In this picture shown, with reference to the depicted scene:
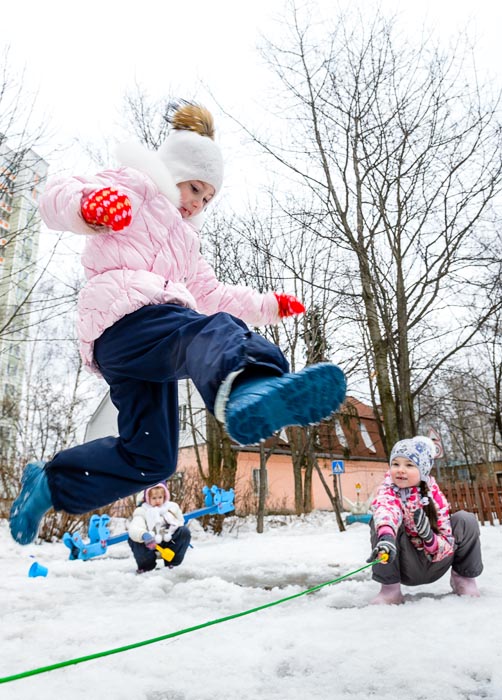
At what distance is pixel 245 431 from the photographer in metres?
1.31

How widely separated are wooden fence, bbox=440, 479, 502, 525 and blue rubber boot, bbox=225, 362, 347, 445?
8676 mm

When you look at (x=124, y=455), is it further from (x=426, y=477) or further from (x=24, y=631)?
(x=426, y=477)

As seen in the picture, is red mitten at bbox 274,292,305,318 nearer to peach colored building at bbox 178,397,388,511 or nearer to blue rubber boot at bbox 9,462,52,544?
blue rubber boot at bbox 9,462,52,544

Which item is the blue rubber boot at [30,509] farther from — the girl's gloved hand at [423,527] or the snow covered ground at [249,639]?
the girl's gloved hand at [423,527]

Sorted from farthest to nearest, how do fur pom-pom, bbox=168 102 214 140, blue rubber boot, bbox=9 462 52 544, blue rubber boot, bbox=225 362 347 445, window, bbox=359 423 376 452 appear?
window, bbox=359 423 376 452, fur pom-pom, bbox=168 102 214 140, blue rubber boot, bbox=9 462 52 544, blue rubber boot, bbox=225 362 347 445

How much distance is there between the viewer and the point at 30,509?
7.06ft

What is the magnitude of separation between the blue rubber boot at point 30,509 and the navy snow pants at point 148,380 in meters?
0.04

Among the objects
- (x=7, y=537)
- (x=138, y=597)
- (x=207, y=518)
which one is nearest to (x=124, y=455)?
(x=138, y=597)

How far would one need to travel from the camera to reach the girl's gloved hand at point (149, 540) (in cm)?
475

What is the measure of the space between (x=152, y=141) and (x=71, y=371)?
1209cm

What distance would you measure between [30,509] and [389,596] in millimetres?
2061

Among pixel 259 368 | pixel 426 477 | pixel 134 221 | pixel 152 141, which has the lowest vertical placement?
pixel 426 477

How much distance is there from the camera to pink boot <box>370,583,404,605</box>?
9.58 ft

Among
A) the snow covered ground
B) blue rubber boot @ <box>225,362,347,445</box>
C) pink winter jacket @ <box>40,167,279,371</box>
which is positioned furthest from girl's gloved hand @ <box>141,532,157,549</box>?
blue rubber boot @ <box>225,362,347,445</box>
